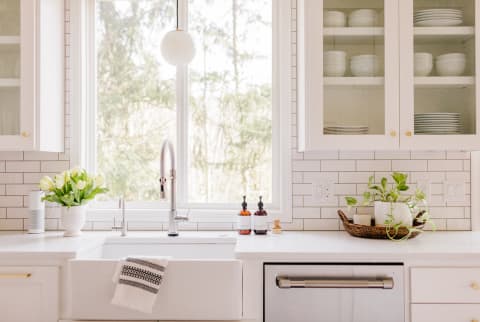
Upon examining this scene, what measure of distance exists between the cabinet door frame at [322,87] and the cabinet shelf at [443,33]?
123mm

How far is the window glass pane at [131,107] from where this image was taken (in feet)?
8.32

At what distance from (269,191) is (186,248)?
61cm

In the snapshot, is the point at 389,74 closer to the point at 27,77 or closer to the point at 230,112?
the point at 230,112

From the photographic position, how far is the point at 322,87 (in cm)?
207

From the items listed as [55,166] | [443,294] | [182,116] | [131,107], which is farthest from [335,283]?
[55,166]

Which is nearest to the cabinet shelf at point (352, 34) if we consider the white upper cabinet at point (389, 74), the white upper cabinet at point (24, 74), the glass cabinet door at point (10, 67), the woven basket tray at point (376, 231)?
the white upper cabinet at point (389, 74)

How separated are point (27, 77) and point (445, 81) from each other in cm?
204

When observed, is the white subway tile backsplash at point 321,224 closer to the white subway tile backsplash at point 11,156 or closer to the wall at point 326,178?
the wall at point 326,178

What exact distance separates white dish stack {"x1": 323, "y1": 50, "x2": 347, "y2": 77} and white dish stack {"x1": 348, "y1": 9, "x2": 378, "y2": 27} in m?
0.16

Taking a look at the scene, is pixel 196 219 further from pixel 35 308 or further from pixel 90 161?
pixel 35 308

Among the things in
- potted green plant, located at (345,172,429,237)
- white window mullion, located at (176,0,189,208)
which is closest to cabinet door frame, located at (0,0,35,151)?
white window mullion, located at (176,0,189,208)

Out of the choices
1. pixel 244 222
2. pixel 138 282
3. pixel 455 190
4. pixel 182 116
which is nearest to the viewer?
pixel 138 282

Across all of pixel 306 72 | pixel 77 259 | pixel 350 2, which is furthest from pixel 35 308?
pixel 350 2

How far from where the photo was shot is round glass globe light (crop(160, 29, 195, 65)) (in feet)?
6.61
